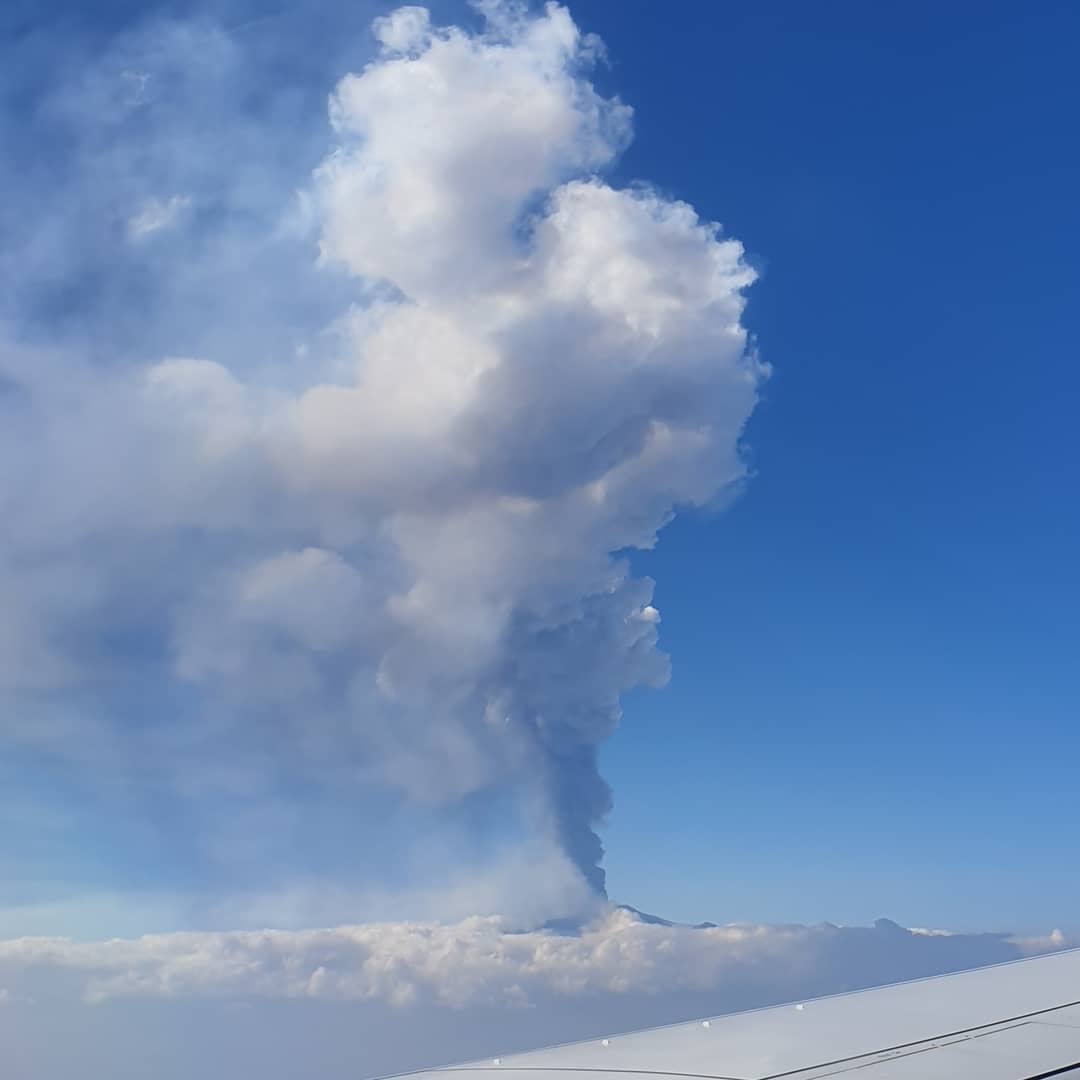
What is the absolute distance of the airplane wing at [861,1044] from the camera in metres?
11.5

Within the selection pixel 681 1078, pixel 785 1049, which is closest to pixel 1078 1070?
pixel 785 1049

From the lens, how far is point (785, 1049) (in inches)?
496

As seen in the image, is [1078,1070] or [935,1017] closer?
[1078,1070]

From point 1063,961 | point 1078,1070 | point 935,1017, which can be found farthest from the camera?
point 1063,961

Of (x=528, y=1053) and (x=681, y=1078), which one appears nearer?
(x=681, y=1078)

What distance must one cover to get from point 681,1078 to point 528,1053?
3502mm

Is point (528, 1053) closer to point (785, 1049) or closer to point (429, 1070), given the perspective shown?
point (429, 1070)

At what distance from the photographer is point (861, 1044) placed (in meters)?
12.7

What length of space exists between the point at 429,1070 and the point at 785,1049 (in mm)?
4327

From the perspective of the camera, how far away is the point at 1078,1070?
433 inches

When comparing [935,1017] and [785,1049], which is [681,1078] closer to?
[785,1049]

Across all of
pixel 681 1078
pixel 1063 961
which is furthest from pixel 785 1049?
pixel 1063 961

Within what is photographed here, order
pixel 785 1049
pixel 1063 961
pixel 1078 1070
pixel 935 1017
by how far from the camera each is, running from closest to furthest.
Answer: pixel 1078 1070 → pixel 785 1049 → pixel 935 1017 → pixel 1063 961

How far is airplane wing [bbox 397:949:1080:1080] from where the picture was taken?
11.5m
